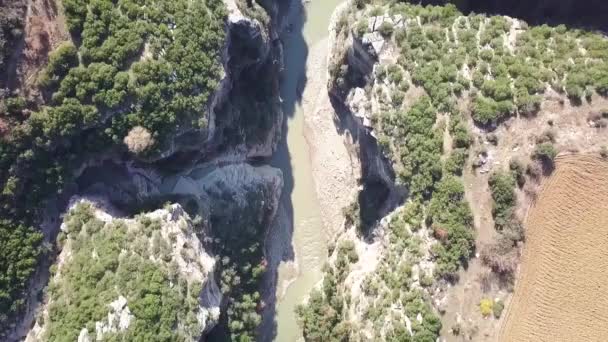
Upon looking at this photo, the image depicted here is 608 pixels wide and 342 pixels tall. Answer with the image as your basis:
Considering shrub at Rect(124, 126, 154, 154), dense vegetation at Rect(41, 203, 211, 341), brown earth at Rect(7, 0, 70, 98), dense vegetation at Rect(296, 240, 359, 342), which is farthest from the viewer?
dense vegetation at Rect(296, 240, 359, 342)

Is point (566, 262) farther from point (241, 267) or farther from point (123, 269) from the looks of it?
point (123, 269)

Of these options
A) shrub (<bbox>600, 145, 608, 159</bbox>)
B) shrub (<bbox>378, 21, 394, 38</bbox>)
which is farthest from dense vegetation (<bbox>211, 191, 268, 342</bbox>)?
shrub (<bbox>600, 145, 608, 159</bbox>)

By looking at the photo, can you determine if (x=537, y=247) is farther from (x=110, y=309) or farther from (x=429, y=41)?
(x=110, y=309)

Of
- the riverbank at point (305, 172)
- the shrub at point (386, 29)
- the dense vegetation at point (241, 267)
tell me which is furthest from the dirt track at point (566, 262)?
the dense vegetation at point (241, 267)

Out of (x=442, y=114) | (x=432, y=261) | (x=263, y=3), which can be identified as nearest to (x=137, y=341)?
(x=432, y=261)

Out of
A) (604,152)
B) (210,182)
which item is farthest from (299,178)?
(604,152)

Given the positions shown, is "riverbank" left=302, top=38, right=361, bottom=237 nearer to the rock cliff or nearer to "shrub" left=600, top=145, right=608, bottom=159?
the rock cliff
